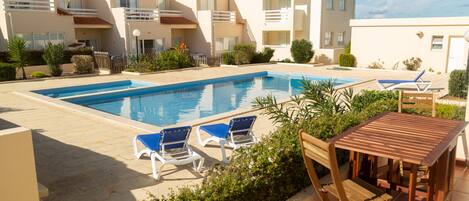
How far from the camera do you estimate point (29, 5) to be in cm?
2406

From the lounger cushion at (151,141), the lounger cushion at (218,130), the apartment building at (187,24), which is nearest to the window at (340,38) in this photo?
the apartment building at (187,24)

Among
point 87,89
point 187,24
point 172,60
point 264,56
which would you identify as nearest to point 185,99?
point 87,89

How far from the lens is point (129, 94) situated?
Answer: 18.5 metres

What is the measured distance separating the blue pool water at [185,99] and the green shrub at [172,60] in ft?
15.7

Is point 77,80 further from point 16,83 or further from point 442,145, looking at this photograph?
point 442,145

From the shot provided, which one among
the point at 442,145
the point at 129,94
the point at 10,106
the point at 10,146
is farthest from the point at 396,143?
the point at 129,94

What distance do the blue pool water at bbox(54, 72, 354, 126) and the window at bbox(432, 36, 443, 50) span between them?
7.04 meters

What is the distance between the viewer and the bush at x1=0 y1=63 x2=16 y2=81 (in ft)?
66.7

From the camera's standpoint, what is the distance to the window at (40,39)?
78.8 feet

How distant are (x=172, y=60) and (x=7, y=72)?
31.9ft

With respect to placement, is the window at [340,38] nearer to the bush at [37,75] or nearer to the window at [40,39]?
the window at [40,39]

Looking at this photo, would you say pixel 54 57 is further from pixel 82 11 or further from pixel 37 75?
pixel 82 11

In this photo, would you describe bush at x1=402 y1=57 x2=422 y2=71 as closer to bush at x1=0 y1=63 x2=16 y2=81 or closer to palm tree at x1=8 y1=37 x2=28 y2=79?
palm tree at x1=8 y1=37 x2=28 y2=79

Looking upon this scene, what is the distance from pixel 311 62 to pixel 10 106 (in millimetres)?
22705
